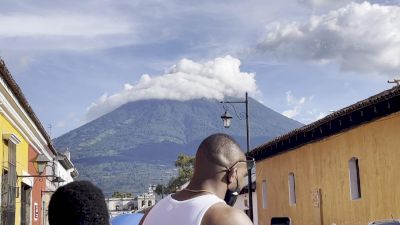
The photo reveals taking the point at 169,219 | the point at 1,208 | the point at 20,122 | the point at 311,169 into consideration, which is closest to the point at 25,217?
the point at 20,122

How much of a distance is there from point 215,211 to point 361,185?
49.5ft

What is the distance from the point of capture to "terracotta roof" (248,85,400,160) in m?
14.9

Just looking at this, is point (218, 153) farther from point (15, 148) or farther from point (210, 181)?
point (15, 148)

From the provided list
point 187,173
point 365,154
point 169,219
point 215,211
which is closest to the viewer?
point 215,211

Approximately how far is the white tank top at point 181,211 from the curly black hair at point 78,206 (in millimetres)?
314

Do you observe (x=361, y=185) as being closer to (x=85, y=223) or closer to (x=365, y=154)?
(x=365, y=154)

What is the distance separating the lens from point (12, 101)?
13.8 m

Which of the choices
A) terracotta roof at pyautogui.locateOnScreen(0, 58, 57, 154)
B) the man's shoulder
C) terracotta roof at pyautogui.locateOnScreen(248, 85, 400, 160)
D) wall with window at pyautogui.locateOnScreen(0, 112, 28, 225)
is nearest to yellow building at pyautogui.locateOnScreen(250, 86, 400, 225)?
terracotta roof at pyautogui.locateOnScreen(248, 85, 400, 160)

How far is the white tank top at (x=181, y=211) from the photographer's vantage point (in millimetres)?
2887

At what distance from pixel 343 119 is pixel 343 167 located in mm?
1472

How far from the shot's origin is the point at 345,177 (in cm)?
1842

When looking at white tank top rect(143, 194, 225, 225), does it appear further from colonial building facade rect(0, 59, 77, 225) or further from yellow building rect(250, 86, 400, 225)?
yellow building rect(250, 86, 400, 225)

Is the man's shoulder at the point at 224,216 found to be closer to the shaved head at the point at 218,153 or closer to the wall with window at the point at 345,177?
the shaved head at the point at 218,153

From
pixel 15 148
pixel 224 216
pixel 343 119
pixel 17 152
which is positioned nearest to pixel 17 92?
pixel 15 148
